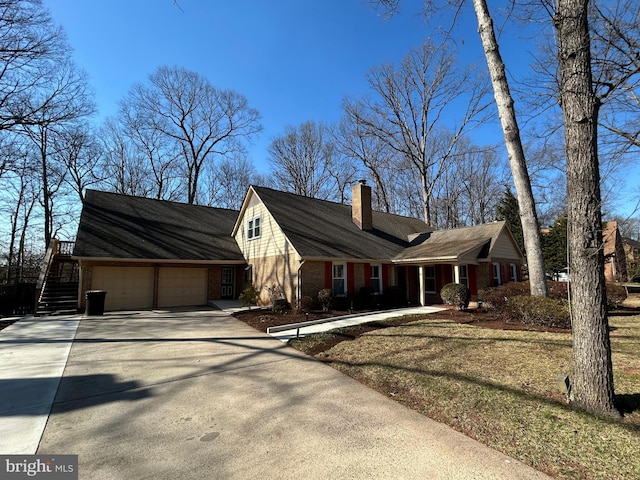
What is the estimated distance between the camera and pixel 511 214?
1166 inches

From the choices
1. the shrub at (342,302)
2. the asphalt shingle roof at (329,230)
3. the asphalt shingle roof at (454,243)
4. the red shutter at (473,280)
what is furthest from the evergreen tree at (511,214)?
the shrub at (342,302)

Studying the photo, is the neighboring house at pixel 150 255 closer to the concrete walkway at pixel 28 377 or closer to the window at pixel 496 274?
the concrete walkway at pixel 28 377

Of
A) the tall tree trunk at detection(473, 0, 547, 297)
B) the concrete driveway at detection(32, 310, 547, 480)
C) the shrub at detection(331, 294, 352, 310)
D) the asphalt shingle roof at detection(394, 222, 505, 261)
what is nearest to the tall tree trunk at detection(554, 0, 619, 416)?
the concrete driveway at detection(32, 310, 547, 480)

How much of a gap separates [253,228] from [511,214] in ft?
80.0

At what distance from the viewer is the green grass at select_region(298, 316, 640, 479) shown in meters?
3.17

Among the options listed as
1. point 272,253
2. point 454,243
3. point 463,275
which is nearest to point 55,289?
point 272,253

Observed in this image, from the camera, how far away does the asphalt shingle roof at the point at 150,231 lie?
48.5ft

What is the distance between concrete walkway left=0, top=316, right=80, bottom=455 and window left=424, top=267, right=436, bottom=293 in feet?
48.5

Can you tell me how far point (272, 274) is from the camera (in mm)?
Result: 15398

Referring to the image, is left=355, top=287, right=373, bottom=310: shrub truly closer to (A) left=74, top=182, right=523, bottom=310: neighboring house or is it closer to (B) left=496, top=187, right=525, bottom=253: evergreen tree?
(A) left=74, top=182, right=523, bottom=310: neighboring house

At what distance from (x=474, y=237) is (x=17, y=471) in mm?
17529

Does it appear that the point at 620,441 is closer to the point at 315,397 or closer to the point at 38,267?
the point at 315,397

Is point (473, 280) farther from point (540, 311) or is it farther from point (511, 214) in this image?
point (511, 214)

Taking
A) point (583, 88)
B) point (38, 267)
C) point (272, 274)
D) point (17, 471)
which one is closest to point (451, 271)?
point (272, 274)
